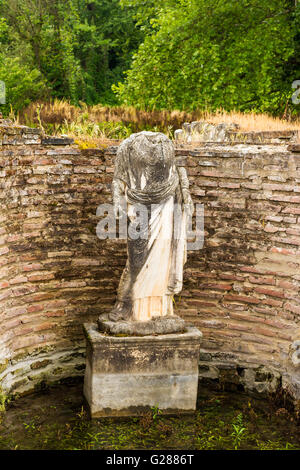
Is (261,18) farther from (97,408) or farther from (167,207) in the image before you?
(97,408)

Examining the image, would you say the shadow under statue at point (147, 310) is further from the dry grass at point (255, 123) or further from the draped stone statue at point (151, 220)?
the dry grass at point (255, 123)

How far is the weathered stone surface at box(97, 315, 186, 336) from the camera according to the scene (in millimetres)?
5734

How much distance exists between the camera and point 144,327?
19.0 feet

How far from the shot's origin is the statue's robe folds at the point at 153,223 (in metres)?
5.52

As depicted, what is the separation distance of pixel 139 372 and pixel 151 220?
1.60 metres

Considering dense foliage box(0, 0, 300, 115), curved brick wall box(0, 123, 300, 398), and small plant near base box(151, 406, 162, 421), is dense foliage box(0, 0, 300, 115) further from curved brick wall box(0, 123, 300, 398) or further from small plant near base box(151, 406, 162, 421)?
small plant near base box(151, 406, 162, 421)

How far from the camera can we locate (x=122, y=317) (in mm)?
5840

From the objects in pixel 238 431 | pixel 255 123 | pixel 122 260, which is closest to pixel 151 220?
pixel 122 260

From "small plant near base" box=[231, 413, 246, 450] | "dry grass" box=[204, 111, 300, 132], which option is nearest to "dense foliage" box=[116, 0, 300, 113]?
"dry grass" box=[204, 111, 300, 132]

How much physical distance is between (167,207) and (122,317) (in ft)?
4.14

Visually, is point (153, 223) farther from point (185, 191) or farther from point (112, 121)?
point (112, 121)

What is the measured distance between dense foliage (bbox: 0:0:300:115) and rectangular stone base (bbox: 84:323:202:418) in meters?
8.96

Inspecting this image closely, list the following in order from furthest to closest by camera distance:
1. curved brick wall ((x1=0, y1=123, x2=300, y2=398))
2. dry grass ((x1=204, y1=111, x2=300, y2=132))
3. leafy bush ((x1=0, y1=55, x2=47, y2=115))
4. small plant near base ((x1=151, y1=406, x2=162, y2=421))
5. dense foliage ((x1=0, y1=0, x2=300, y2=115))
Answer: dense foliage ((x1=0, y1=0, x2=300, y2=115)) → leafy bush ((x1=0, y1=55, x2=47, y2=115)) → dry grass ((x1=204, y1=111, x2=300, y2=132)) → curved brick wall ((x1=0, y1=123, x2=300, y2=398)) → small plant near base ((x1=151, y1=406, x2=162, y2=421))

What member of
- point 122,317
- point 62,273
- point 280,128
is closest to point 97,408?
point 122,317
